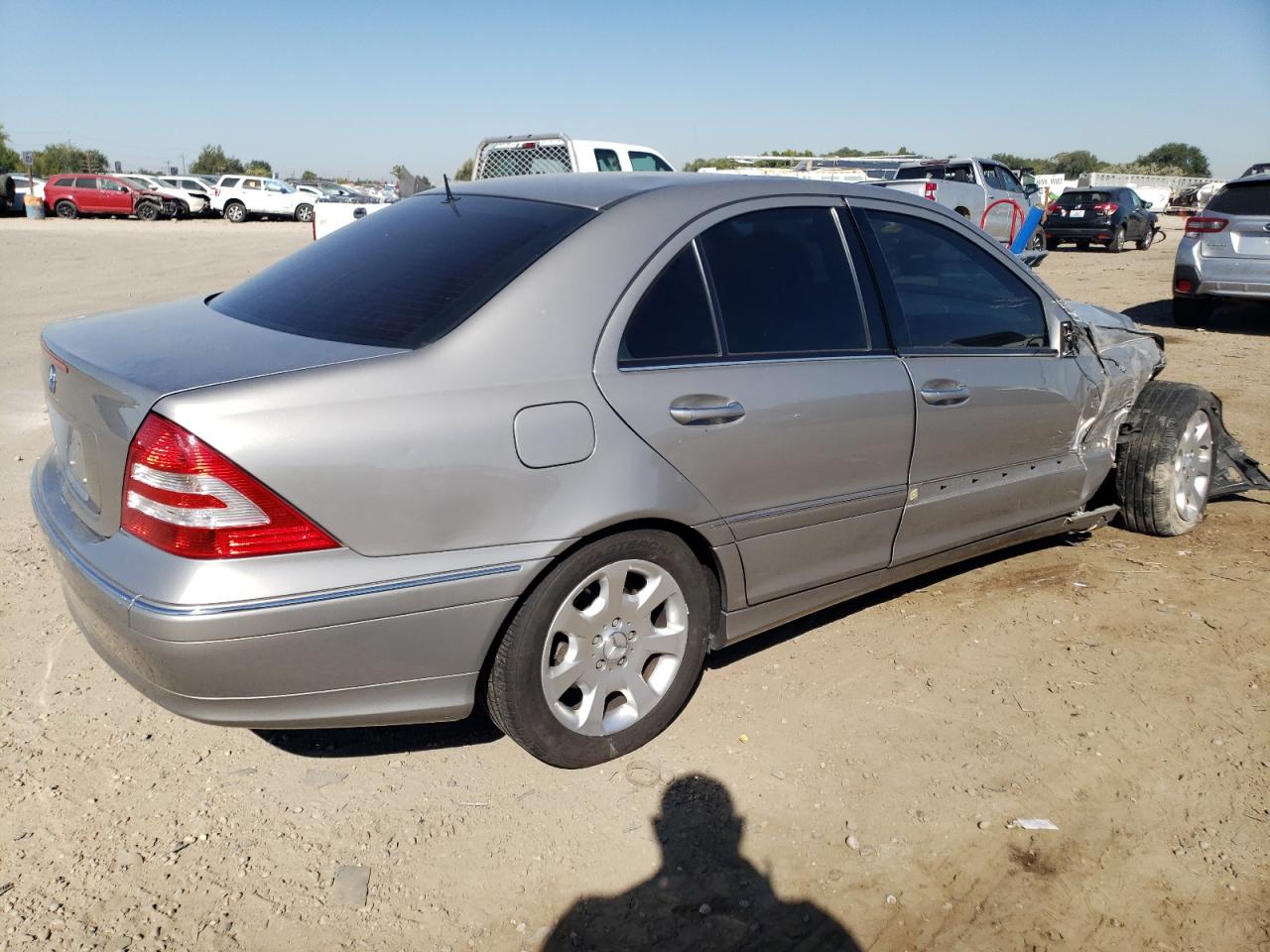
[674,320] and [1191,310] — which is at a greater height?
[674,320]

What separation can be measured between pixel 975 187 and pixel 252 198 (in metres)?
24.9

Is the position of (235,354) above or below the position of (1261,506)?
above

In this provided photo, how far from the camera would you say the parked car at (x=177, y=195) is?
1312 inches

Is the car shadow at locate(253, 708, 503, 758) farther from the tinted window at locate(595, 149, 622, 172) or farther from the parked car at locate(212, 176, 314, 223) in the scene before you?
the parked car at locate(212, 176, 314, 223)

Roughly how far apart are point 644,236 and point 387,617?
1328mm

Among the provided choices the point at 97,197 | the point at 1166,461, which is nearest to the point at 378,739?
the point at 1166,461

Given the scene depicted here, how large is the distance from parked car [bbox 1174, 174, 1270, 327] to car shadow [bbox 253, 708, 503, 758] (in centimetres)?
1044

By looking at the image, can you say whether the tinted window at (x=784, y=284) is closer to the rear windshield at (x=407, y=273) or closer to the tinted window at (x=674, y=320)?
the tinted window at (x=674, y=320)

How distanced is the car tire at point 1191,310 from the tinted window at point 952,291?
904cm

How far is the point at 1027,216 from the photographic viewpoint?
1869 centimetres

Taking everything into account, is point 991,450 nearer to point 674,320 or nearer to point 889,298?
point 889,298

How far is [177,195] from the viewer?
110 ft

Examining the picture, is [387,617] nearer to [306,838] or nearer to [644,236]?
[306,838]

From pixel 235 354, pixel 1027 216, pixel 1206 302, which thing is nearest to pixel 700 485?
pixel 235 354
